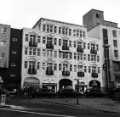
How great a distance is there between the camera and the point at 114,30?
6003cm

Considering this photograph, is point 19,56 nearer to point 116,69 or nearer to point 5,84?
point 5,84

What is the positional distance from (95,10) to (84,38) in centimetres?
1735

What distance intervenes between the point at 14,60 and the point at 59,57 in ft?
37.6

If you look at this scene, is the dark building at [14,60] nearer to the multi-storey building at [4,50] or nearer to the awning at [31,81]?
the multi-storey building at [4,50]

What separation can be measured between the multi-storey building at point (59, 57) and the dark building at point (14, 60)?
122cm

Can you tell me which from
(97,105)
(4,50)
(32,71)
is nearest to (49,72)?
(32,71)

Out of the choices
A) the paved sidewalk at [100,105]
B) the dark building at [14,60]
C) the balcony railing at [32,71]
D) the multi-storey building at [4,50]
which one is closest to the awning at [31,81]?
the balcony railing at [32,71]

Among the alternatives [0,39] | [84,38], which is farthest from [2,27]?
[84,38]

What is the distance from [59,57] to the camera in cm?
5078

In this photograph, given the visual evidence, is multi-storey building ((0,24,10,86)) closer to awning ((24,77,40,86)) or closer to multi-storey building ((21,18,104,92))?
multi-storey building ((21,18,104,92))

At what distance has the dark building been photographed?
45144 millimetres

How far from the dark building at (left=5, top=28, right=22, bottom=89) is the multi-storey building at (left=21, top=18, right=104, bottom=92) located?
1.22m

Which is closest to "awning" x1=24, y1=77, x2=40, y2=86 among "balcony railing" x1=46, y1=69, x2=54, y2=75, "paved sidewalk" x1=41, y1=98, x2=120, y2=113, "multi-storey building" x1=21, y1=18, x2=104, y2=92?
"multi-storey building" x1=21, y1=18, x2=104, y2=92

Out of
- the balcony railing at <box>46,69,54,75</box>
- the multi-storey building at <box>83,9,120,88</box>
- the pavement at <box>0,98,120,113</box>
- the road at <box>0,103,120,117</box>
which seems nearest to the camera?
the road at <box>0,103,120,117</box>
